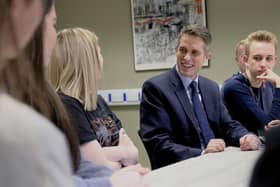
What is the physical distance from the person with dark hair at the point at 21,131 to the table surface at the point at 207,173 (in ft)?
3.75

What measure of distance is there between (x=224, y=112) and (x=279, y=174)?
8.17 feet

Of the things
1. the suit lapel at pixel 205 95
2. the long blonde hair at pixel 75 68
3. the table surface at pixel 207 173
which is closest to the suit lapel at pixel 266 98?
the suit lapel at pixel 205 95

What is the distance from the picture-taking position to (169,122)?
2775 mm

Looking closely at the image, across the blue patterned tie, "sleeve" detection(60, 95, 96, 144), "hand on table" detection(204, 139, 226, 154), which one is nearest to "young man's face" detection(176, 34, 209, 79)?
the blue patterned tie

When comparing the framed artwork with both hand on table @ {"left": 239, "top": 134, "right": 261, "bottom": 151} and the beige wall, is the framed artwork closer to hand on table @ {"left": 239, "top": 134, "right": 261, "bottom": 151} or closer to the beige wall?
the beige wall

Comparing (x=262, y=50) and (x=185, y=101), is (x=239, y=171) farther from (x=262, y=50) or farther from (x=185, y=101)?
(x=262, y=50)

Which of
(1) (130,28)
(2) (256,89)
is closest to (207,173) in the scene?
(2) (256,89)

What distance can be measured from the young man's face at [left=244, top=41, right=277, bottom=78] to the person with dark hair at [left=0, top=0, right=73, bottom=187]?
270 cm

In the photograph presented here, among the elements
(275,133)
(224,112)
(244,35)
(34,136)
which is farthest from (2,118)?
(244,35)

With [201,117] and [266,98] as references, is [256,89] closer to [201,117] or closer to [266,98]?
[266,98]

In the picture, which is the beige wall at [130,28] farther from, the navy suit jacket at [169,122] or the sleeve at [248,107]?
the navy suit jacket at [169,122]

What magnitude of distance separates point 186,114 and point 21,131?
2302mm

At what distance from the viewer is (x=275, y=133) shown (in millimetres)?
566

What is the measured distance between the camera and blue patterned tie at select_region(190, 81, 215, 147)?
2812 mm
